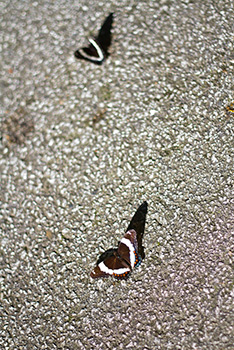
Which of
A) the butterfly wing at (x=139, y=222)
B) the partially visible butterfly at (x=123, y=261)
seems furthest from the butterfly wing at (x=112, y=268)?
the butterfly wing at (x=139, y=222)

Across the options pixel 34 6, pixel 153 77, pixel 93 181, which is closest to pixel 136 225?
pixel 93 181

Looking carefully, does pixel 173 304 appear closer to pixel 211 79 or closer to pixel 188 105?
pixel 188 105

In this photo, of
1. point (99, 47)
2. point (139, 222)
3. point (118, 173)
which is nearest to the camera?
point (139, 222)

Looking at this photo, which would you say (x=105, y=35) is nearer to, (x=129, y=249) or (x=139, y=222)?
(x=139, y=222)

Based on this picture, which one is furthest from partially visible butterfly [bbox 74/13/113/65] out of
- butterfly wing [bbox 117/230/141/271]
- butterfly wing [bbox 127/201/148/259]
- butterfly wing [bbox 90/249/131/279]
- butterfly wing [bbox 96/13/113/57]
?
butterfly wing [bbox 90/249/131/279]

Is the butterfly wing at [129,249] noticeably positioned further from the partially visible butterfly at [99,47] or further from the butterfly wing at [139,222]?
the partially visible butterfly at [99,47]

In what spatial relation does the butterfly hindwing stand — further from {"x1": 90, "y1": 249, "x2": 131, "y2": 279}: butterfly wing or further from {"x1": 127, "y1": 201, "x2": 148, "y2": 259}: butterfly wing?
{"x1": 127, "y1": 201, "x2": 148, "y2": 259}: butterfly wing

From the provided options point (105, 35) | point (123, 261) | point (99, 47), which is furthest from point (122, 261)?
point (105, 35)
